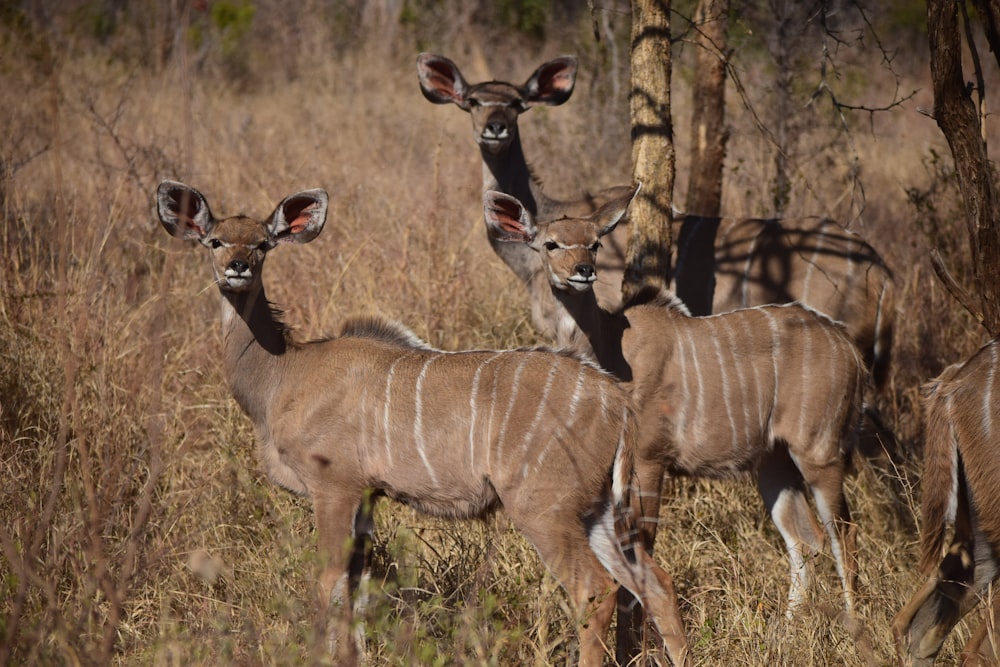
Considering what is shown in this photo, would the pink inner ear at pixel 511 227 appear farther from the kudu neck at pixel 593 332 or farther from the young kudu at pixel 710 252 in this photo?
the young kudu at pixel 710 252

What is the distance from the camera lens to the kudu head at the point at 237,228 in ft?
12.1

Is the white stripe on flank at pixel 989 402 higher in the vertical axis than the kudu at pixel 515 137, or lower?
lower

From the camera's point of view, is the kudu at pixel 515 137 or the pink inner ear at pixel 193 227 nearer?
the pink inner ear at pixel 193 227

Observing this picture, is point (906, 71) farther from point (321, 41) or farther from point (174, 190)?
point (174, 190)

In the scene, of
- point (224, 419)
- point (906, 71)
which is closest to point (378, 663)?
point (224, 419)

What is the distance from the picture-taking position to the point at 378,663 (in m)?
3.38

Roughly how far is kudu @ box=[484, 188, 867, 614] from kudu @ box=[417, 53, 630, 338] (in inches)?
43.2

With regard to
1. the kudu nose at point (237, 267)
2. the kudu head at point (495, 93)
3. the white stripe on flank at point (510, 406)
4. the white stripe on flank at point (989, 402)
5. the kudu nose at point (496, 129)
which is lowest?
the white stripe on flank at point (510, 406)

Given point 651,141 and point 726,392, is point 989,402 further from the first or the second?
point 651,141

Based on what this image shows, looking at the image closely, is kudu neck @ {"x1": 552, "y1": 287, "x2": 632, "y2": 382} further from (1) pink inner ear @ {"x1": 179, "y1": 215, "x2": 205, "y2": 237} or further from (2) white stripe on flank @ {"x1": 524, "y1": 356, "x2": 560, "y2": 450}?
(1) pink inner ear @ {"x1": 179, "y1": 215, "x2": 205, "y2": 237}

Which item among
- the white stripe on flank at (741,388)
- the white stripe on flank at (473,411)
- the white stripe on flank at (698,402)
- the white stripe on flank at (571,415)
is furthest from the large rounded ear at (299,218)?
the white stripe on flank at (741,388)

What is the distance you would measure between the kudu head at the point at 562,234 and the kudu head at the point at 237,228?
2.36 feet

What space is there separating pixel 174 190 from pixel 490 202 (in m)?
1.17

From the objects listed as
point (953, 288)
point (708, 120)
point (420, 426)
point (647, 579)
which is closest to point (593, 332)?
point (420, 426)
